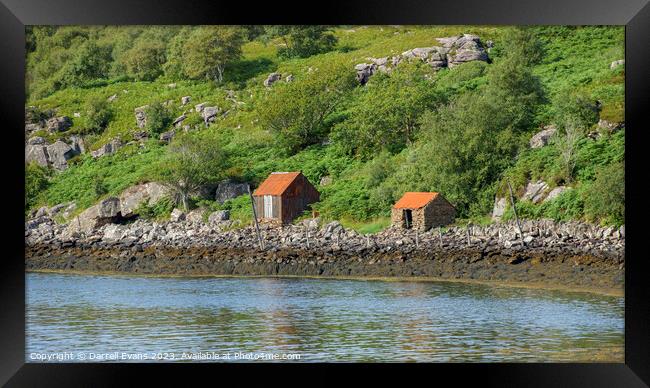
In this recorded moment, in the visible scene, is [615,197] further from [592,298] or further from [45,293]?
[45,293]

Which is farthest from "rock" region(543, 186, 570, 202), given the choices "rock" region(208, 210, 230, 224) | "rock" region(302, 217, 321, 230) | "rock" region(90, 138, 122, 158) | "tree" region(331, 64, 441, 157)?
→ "rock" region(90, 138, 122, 158)

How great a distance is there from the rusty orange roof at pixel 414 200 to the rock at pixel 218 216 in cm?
360

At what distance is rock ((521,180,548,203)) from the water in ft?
6.52

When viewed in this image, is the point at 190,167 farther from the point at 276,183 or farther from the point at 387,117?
the point at 387,117

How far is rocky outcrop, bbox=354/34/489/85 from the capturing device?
20219 mm

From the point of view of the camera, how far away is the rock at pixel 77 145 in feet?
68.9

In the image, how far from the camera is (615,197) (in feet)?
49.9

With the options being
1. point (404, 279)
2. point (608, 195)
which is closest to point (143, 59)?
point (404, 279)

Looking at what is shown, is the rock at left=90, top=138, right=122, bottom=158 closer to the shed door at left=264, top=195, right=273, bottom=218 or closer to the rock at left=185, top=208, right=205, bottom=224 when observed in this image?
the rock at left=185, top=208, right=205, bottom=224

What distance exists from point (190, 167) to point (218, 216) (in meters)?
1.39

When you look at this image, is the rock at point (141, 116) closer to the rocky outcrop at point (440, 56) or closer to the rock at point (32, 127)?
the rock at point (32, 127)
